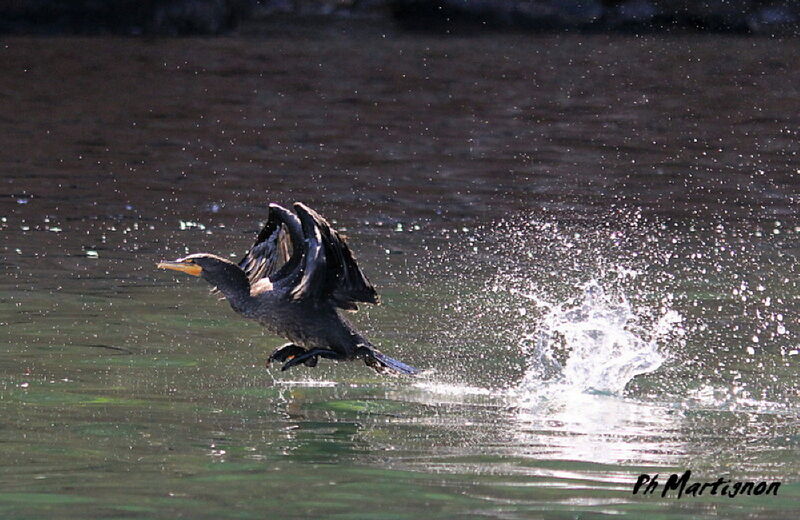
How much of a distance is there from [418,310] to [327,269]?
256 cm

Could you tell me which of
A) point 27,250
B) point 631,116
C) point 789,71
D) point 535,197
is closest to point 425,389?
point 27,250

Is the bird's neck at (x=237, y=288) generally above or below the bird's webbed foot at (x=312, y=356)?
above

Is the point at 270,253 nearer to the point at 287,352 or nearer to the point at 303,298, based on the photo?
the point at 287,352

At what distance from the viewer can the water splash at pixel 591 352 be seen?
993cm

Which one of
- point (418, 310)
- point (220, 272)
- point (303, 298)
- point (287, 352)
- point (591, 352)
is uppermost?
point (220, 272)

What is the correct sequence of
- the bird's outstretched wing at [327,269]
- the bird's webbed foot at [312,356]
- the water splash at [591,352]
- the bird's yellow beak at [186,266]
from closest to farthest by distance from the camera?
the bird's outstretched wing at [327,269] < the bird's webbed foot at [312,356] < the bird's yellow beak at [186,266] < the water splash at [591,352]

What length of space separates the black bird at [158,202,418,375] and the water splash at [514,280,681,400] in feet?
3.27

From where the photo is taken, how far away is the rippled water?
7.71m

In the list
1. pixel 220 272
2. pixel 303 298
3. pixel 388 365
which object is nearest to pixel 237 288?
pixel 220 272

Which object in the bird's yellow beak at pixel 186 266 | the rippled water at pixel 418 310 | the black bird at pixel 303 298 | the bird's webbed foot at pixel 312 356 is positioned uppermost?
the bird's yellow beak at pixel 186 266

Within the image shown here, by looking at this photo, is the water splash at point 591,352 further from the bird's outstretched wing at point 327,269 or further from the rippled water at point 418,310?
the bird's outstretched wing at point 327,269

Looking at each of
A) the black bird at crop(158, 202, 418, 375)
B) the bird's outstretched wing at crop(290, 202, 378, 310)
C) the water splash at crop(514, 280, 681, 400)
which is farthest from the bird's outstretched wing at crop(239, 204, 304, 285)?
the water splash at crop(514, 280, 681, 400)

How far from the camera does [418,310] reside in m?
12.1

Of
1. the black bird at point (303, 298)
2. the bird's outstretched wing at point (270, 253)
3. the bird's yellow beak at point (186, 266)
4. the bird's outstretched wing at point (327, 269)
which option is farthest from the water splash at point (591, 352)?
the bird's yellow beak at point (186, 266)
